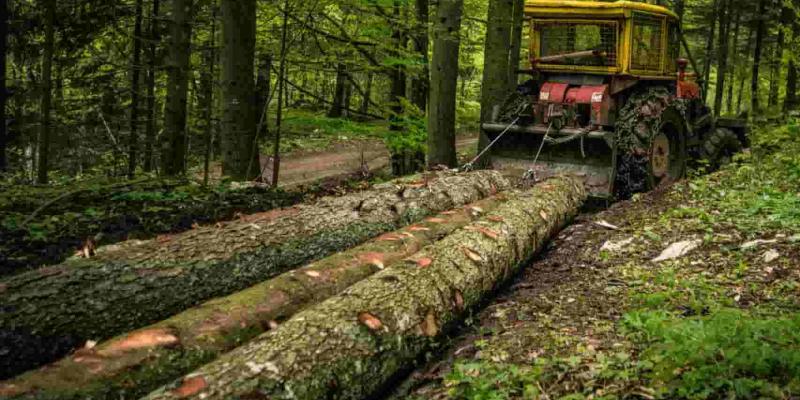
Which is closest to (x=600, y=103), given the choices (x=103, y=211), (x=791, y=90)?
(x=103, y=211)

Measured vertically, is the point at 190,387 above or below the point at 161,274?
below

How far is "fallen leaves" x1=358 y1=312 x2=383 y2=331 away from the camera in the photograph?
132 inches

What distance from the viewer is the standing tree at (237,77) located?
307 inches

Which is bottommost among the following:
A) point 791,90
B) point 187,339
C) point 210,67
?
point 187,339

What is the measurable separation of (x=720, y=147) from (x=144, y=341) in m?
10.5

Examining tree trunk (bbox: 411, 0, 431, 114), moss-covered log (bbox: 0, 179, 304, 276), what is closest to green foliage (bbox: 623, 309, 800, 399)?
moss-covered log (bbox: 0, 179, 304, 276)

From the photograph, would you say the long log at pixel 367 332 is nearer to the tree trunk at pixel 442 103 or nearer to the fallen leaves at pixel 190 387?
the fallen leaves at pixel 190 387

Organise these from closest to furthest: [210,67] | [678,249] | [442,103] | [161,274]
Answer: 1. [161,274]
2. [678,249]
3. [442,103]
4. [210,67]

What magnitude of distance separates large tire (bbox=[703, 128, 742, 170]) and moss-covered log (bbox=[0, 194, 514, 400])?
26.4 ft

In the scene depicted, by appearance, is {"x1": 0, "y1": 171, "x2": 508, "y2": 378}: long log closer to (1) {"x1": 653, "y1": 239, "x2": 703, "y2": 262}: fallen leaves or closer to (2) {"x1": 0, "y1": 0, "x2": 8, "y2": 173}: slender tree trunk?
(1) {"x1": 653, "y1": 239, "x2": 703, "y2": 262}: fallen leaves

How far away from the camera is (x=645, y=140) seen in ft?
27.2

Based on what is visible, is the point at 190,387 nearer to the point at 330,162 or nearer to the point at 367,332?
the point at 367,332

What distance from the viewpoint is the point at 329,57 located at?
987 cm

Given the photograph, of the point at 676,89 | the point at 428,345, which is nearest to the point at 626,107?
the point at 676,89
